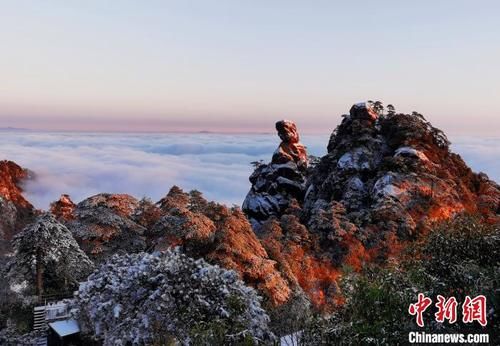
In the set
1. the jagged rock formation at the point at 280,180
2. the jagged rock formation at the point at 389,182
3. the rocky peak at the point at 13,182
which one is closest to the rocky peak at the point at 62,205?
the rocky peak at the point at 13,182

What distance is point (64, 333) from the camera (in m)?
14.5

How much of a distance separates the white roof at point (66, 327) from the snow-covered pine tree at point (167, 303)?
4.53 meters

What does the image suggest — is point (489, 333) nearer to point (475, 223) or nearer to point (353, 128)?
point (475, 223)

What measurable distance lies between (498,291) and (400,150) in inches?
1018

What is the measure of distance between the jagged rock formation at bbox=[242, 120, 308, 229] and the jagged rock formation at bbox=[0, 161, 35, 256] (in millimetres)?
18115

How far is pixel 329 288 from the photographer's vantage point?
21.6 m

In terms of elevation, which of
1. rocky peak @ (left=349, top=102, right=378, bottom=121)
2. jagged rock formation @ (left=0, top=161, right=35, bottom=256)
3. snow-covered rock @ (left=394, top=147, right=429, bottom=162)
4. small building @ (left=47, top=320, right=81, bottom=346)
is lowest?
small building @ (left=47, top=320, right=81, bottom=346)

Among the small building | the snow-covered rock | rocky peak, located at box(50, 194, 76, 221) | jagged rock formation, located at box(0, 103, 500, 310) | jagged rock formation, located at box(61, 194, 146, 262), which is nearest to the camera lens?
the small building

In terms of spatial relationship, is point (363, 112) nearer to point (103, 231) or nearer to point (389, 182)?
point (389, 182)

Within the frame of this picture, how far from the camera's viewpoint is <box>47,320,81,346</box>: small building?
568 inches

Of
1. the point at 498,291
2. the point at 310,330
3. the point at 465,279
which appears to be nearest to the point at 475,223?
the point at 465,279

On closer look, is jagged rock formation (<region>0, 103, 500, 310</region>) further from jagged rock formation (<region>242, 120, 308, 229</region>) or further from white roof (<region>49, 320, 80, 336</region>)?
white roof (<region>49, 320, 80, 336</region>)

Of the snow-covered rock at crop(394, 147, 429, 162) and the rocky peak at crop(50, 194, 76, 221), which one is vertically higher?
the snow-covered rock at crop(394, 147, 429, 162)

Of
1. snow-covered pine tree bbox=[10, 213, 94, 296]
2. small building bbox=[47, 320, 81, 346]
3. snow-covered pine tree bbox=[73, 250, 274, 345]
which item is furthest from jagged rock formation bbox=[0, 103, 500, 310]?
small building bbox=[47, 320, 81, 346]
